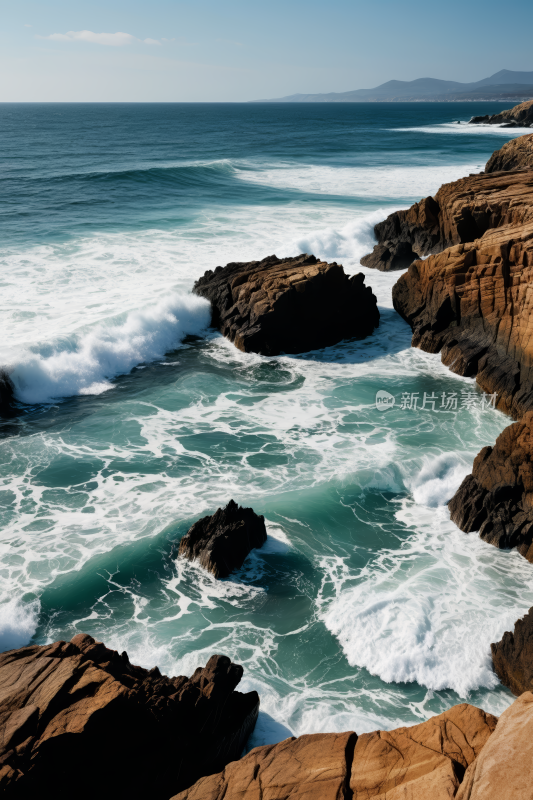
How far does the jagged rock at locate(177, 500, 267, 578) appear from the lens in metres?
9.84

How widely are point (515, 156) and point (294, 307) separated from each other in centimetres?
2558

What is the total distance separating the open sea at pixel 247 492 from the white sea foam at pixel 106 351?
6 centimetres

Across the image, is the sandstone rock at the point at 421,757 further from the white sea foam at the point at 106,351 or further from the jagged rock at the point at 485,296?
the white sea foam at the point at 106,351

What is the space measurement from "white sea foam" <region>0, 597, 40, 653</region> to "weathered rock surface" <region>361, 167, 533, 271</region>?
15297 mm

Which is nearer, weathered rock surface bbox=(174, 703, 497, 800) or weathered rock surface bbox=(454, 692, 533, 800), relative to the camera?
weathered rock surface bbox=(454, 692, 533, 800)

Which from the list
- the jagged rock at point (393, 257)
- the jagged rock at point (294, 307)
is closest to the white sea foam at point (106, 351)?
the jagged rock at point (294, 307)

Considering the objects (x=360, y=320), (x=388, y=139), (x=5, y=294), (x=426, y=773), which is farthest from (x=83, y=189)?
(x=388, y=139)

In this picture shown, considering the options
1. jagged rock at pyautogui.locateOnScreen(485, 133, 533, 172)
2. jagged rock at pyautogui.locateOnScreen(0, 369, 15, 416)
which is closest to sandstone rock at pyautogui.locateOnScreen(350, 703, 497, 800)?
jagged rock at pyautogui.locateOnScreen(0, 369, 15, 416)

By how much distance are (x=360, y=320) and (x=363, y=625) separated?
41.3 ft

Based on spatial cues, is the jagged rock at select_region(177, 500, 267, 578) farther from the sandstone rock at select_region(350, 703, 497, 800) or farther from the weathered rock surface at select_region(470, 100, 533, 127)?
the weathered rock surface at select_region(470, 100, 533, 127)

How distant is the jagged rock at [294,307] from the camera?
18375 millimetres

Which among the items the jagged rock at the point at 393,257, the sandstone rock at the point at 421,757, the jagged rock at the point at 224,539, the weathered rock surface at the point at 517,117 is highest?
the weathered rock surface at the point at 517,117

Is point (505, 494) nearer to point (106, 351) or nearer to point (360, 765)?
point (360, 765)

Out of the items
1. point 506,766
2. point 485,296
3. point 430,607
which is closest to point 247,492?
point 430,607
